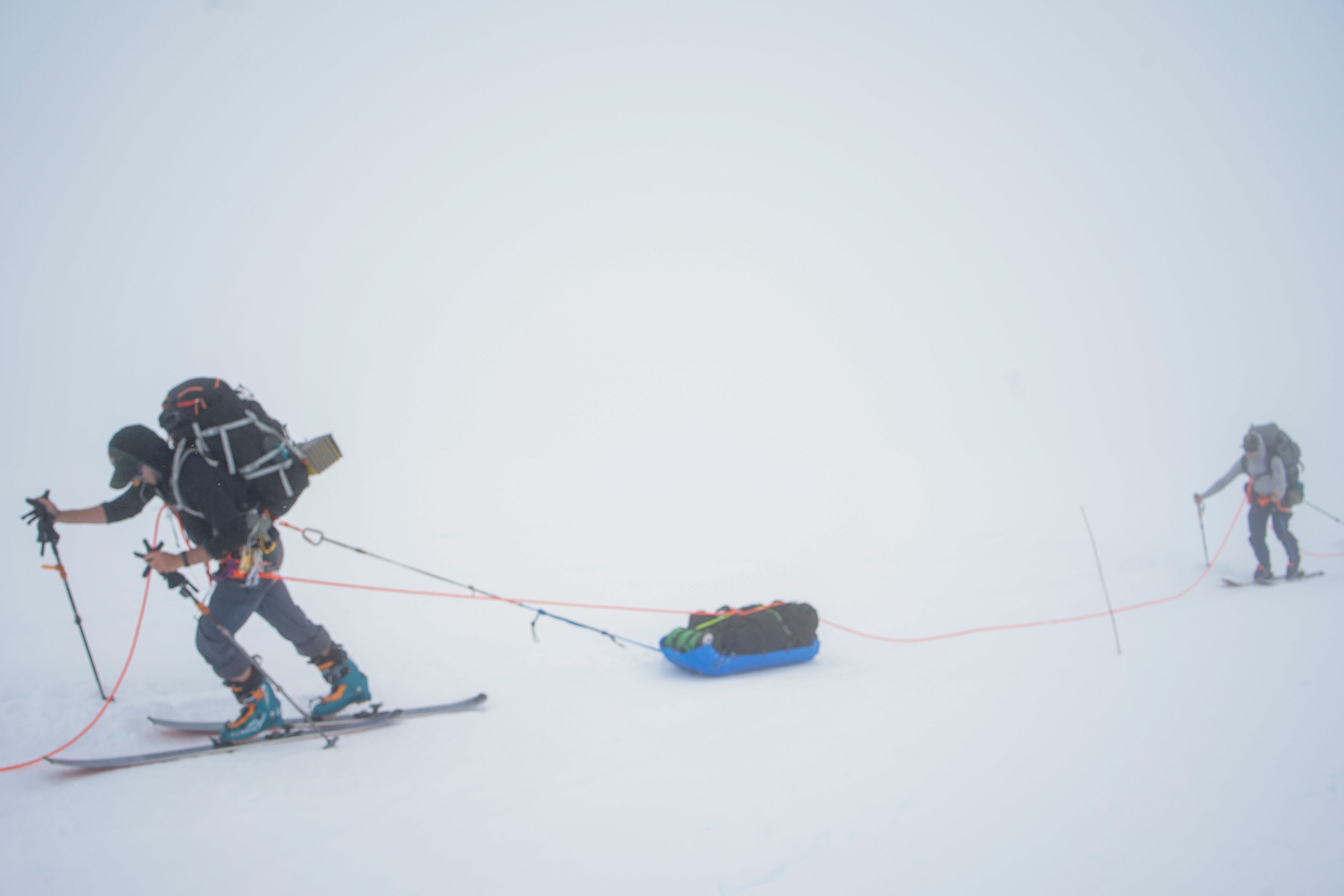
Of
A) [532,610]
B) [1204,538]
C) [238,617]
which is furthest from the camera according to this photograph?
[1204,538]

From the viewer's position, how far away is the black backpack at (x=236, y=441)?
11.1 feet

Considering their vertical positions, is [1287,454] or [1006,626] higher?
[1287,454]

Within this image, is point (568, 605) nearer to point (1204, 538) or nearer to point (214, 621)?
point (214, 621)

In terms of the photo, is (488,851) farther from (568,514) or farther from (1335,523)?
(1335,523)

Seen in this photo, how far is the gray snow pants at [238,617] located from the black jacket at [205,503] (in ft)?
1.01

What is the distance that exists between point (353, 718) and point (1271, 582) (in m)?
9.67

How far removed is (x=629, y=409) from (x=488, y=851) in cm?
4753

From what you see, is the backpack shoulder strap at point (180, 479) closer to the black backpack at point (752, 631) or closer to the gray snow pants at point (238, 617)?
the gray snow pants at point (238, 617)

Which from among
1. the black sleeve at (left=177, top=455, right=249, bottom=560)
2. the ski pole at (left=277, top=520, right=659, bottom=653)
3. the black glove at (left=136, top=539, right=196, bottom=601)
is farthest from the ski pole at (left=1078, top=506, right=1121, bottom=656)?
the black glove at (left=136, top=539, right=196, bottom=601)

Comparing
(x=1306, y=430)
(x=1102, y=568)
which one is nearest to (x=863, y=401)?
(x=1306, y=430)

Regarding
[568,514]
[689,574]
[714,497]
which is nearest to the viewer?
[689,574]

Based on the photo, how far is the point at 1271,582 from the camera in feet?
24.2

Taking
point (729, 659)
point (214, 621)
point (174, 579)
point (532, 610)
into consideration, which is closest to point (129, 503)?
point (174, 579)

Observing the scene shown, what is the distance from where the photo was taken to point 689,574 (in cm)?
866
